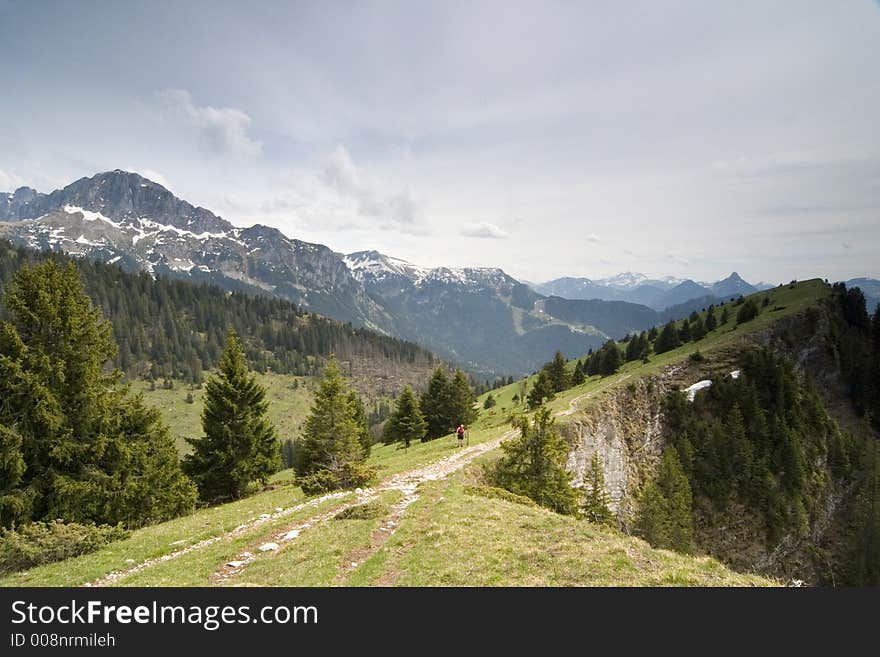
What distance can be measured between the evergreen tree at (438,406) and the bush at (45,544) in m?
51.8

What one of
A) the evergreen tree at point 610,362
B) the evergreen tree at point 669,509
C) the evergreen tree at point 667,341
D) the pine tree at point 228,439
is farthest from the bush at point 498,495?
the evergreen tree at point 667,341

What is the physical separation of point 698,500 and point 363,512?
55041mm

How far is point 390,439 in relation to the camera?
67.8 m

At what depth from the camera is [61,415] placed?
19594 millimetres

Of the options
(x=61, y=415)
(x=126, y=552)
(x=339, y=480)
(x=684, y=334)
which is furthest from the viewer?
(x=684, y=334)

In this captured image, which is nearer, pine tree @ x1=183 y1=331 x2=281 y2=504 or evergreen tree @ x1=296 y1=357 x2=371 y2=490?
evergreen tree @ x1=296 y1=357 x2=371 y2=490

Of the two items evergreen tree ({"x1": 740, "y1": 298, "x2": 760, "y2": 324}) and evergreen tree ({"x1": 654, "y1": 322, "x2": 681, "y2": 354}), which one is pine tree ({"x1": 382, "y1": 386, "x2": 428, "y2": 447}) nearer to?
evergreen tree ({"x1": 654, "y1": 322, "x2": 681, "y2": 354})

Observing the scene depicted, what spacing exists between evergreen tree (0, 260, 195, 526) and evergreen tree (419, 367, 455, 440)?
45.8 metres

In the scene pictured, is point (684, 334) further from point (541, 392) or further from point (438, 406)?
point (438, 406)

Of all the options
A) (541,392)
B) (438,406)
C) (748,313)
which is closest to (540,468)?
(438,406)

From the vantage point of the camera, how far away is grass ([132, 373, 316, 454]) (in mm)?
142125

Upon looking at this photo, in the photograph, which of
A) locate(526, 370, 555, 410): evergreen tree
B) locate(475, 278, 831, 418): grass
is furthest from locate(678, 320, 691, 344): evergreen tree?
locate(526, 370, 555, 410): evergreen tree
